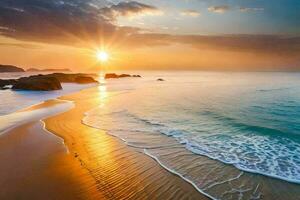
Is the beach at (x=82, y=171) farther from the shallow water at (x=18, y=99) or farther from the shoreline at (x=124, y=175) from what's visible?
the shallow water at (x=18, y=99)

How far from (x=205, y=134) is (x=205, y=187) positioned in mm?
7194

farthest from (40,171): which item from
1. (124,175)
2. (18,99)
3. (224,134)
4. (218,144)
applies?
(18,99)

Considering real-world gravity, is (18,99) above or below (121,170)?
below

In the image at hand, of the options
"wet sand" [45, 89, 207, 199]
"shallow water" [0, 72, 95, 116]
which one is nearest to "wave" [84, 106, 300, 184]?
"wet sand" [45, 89, 207, 199]

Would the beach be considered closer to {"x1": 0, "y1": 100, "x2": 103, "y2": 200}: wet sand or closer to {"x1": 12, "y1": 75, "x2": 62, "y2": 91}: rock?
{"x1": 0, "y1": 100, "x2": 103, "y2": 200}: wet sand

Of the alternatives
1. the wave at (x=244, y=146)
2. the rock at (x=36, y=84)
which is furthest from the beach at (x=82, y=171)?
the rock at (x=36, y=84)

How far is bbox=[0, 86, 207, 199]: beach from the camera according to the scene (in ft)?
25.4

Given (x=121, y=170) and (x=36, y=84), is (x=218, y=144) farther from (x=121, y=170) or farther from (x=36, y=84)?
(x=36, y=84)

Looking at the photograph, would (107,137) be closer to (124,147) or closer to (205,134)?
(124,147)

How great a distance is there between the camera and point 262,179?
9.04m

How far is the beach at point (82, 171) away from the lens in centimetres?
773

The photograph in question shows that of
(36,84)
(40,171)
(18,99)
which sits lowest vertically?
(18,99)

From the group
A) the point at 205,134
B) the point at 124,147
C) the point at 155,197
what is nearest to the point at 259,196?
the point at 155,197

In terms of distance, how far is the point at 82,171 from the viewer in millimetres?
9477
